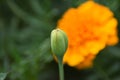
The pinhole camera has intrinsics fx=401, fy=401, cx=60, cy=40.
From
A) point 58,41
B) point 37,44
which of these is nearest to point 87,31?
point 37,44

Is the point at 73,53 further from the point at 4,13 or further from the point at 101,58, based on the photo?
the point at 4,13

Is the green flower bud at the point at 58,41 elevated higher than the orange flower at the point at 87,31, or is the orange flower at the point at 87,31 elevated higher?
the orange flower at the point at 87,31

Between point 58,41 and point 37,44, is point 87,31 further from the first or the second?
point 58,41

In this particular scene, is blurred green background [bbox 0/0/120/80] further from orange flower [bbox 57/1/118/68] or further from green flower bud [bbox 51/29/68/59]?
green flower bud [bbox 51/29/68/59]

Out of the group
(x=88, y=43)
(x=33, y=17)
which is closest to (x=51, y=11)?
(x=33, y=17)

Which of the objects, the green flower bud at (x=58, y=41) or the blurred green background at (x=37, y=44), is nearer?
the green flower bud at (x=58, y=41)

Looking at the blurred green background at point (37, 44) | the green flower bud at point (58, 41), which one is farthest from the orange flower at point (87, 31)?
the green flower bud at point (58, 41)

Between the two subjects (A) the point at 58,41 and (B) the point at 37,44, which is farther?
(B) the point at 37,44

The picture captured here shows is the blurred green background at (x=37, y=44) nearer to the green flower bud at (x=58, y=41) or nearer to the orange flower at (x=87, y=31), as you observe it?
the orange flower at (x=87, y=31)
